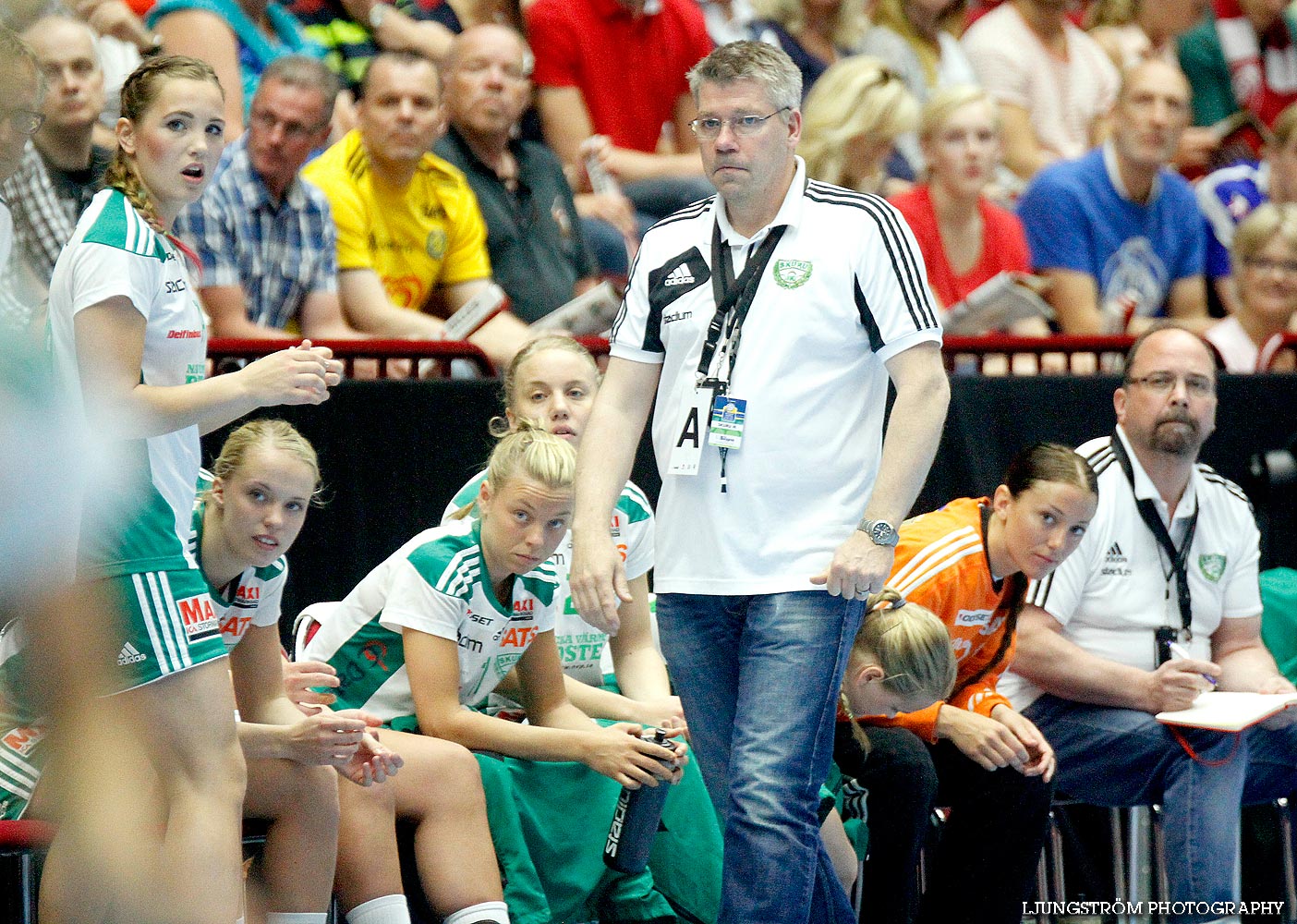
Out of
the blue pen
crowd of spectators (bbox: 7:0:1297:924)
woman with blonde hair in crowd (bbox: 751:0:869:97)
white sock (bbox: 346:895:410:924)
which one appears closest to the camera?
white sock (bbox: 346:895:410:924)

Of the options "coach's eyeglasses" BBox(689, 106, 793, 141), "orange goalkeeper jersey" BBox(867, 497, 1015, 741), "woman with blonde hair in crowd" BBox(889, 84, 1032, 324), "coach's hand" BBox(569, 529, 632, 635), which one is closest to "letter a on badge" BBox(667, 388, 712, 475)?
"coach's hand" BBox(569, 529, 632, 635)

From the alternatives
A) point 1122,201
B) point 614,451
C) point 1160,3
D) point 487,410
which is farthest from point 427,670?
point 1160,3

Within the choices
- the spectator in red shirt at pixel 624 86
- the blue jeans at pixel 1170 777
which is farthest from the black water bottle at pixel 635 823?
the spectator in red shirt at pixel 624 86

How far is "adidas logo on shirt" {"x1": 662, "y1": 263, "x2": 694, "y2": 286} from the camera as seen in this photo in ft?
11.3

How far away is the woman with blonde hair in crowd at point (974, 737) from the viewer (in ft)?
13.6

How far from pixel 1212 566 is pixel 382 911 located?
8.75ft

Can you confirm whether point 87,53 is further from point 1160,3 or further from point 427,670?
point 1160,3

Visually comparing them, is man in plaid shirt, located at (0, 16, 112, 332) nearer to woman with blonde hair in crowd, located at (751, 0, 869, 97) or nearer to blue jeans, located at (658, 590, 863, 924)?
blue jeans, located at (658, 590, 863, 924)

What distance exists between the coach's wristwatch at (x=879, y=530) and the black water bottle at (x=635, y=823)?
872mm

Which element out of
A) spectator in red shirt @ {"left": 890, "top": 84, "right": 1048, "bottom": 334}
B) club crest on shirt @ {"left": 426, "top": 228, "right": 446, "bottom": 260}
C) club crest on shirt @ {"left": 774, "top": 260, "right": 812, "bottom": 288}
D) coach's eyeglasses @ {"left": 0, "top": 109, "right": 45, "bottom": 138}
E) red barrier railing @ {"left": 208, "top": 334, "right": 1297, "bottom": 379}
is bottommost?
coach's eyeglasses @ {"left": 0, "top": 109, "right": 45, "bottom": 138}

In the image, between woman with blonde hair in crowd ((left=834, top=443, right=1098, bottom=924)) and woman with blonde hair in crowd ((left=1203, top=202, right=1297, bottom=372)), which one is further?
woman with blonde hair in crowd ((left=1203, top=202, right=1297, bottom=372))

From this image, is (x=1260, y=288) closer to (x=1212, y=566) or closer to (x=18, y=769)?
(x=1212, y=566)

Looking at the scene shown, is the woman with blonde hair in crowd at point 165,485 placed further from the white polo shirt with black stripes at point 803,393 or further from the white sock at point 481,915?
the white polo shirt with black stripes at point 803,393

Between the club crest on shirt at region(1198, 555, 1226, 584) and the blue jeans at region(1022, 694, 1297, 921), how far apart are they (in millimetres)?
465
